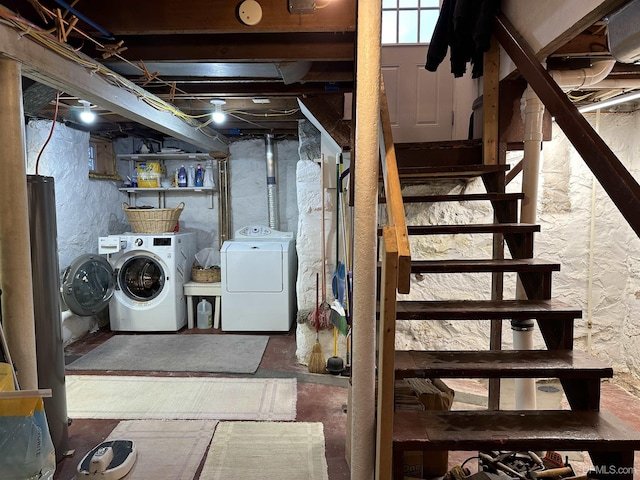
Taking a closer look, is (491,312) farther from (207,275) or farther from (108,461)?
(207,275)

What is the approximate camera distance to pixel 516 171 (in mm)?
2865

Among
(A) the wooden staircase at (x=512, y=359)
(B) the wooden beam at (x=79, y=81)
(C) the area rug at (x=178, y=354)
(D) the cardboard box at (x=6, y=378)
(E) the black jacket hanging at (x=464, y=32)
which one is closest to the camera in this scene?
(A) the wooden staircase at (x=512, y=359)

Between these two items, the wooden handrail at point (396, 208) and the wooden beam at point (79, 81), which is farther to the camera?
the wooden beam at point (79, 81)

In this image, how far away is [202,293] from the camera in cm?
459

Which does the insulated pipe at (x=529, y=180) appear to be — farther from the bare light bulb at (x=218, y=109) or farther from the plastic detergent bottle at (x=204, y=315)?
the plastic detergent bottle at (x=204, y=315)

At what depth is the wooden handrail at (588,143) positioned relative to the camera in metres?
1.19

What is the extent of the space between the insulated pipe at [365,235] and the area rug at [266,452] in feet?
2.78

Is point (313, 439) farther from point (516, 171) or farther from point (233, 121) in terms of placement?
point (233, 121)

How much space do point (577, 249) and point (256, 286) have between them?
2.87m

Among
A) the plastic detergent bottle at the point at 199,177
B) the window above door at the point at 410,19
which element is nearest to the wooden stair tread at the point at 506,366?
the window above door at the point at 410,19

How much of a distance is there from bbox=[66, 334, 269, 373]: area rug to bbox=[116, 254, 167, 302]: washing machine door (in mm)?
475

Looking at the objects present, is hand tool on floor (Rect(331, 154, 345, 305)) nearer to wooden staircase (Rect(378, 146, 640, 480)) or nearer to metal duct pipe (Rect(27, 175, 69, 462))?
wooden staircase (Rect(378, 146, 640, 480))

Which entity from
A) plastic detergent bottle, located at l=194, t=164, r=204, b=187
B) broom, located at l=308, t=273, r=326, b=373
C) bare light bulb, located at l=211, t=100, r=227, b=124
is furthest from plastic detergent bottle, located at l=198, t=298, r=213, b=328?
bare light bulb, located at l=211, t=100, r=227, b=124

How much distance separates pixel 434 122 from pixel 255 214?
2505mm
